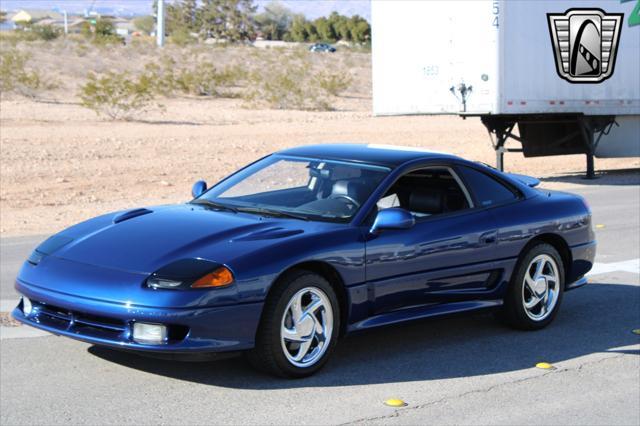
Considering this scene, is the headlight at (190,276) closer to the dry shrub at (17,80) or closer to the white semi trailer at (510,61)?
the white semi trailer at (510,61)

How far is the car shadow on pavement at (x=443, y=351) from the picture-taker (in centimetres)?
680

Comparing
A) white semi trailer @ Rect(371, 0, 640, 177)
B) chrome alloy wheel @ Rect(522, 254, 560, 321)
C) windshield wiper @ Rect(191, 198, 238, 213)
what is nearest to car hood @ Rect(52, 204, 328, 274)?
windshield wiper @ Rect(191, 198, 238, 213)

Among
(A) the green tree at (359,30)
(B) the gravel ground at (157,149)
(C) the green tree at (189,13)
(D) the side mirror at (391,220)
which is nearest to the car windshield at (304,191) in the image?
(D) the side mirror at (391,220)

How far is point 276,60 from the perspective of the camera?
54375mm

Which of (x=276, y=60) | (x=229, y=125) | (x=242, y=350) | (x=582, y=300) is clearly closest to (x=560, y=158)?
(x=229, y=125)

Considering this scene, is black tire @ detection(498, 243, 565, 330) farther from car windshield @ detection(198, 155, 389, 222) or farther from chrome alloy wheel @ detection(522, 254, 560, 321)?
car windshield @ detection(198, 155, 389, 222)

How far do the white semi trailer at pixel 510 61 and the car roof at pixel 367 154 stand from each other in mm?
11544

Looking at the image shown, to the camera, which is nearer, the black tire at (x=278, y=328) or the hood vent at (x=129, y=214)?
the black tire at (x=278, y=328)

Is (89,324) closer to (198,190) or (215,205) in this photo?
(215,205)

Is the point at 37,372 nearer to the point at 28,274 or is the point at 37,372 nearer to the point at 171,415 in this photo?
the point at 28,274

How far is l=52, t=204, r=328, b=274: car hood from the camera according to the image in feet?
21.0

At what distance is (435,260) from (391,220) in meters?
0.56

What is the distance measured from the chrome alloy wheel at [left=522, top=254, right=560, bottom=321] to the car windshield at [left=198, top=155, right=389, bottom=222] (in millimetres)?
1472

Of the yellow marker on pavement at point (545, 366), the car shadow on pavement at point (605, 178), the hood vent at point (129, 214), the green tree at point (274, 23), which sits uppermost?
the green tree at point (274, 23)
